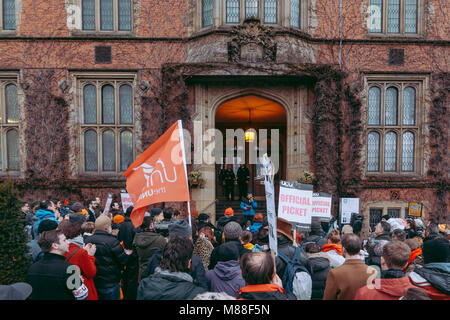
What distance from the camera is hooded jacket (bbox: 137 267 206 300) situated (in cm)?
216

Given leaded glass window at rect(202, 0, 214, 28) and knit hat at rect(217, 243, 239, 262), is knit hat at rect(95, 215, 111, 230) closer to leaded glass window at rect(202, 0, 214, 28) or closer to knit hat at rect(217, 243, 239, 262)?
knit hat at rect(217, 243, 239, 262)

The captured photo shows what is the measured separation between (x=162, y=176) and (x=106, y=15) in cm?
834

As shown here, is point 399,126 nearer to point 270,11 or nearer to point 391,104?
point 391,104

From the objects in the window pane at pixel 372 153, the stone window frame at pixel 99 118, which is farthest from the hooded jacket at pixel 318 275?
the window pane at pixel 372 153

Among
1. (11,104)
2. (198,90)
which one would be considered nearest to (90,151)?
(11,104)

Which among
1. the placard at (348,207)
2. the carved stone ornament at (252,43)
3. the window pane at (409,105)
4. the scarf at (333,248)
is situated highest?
the carved stone ornament at (252,43)

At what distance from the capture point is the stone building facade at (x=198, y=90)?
30.5ft

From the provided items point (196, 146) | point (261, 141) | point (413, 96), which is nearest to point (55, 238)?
Result: point (196, 146)

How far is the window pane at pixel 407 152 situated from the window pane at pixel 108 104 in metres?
10.3

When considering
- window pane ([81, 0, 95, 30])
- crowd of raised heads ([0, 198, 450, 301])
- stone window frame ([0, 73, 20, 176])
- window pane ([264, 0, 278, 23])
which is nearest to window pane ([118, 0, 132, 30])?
window pane ([81, 0, 95, 30])

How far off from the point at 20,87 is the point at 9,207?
7.92m

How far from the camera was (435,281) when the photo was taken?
2314 millimetres

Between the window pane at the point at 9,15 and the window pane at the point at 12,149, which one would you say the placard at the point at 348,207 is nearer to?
the window pane at the point at 12,149

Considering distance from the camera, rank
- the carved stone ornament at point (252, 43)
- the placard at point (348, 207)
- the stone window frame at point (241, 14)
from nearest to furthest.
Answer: the carved stone ornament at point (252, 43) < the placard at point (348, 207) < the stone window frame at point (241, 14)
